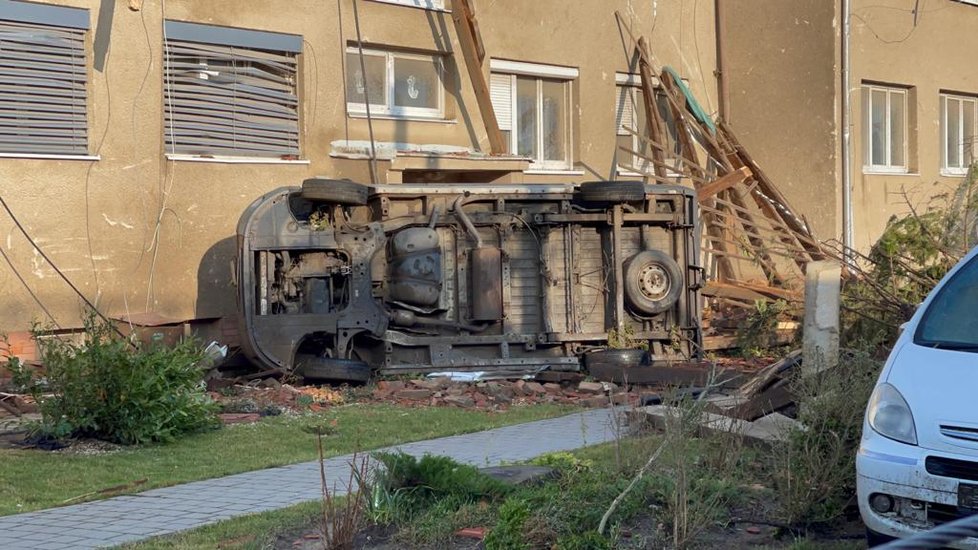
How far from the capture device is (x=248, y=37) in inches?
613

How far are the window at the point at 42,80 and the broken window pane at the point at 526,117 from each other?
7088 mm

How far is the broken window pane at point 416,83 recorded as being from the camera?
57.0ft

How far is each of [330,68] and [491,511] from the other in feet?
34.9

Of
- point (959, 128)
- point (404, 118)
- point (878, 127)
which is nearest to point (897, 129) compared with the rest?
point (878, 127)

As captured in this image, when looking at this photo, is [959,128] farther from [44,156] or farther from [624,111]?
[44,156]

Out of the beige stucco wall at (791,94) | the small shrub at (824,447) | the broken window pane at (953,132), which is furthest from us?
the broken window pane at (953,132)

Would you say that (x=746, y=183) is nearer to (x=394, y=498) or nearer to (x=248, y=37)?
(x=248, y=37)

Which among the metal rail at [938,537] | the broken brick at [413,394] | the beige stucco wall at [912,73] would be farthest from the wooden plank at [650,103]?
the metal rail at [938,537]

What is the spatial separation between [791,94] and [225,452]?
47.3ft

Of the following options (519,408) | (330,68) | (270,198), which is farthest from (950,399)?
(330,68)

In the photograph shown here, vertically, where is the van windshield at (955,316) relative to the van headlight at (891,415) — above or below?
above

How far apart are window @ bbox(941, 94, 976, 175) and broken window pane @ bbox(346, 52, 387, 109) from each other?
12.1 metres

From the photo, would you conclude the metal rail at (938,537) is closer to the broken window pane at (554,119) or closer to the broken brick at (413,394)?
the broken brick at (413,394)

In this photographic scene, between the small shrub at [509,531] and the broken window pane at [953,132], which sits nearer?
the small shrub at [509,531]
